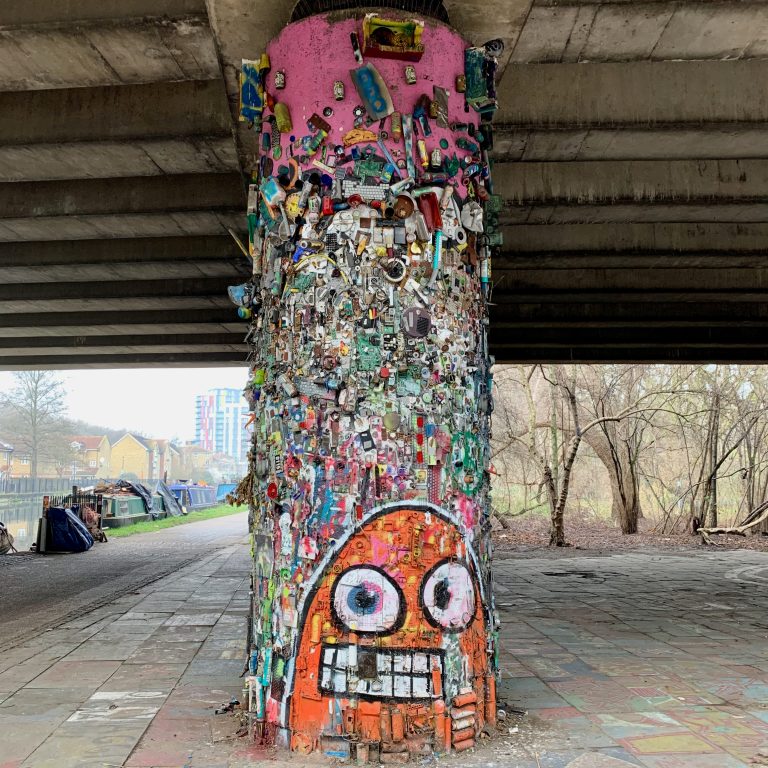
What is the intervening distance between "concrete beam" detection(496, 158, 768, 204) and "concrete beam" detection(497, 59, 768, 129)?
5.89 feet

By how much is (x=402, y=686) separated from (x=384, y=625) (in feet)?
1.18

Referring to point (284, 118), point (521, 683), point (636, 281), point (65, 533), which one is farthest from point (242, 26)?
point (65, 533)

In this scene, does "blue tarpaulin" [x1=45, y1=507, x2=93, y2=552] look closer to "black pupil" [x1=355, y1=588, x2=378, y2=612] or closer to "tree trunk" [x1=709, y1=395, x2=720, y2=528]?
"black pupil" [x1=355, y1=588, x2=378, y2=612]

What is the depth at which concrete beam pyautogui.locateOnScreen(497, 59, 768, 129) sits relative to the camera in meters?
7.27

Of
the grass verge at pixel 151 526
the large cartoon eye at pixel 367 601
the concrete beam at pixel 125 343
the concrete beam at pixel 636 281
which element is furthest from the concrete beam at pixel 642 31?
the grass verge at pixel 151 526

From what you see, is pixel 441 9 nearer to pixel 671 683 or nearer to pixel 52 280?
pixel 671 683

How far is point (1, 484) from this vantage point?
139 feet

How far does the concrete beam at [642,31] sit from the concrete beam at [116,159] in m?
3.49

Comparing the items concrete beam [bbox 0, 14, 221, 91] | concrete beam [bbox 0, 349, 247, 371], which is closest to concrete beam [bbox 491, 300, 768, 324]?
concrete beam [bbox 0, 349, 247, 371]

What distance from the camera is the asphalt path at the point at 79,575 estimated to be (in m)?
9.19

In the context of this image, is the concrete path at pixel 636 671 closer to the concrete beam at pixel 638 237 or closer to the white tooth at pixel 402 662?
A: the white tooth at pixel 402 662

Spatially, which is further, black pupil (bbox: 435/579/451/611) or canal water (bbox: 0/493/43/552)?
canal water (bbox: 0/493/43/552)

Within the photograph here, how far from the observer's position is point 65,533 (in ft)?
58.7

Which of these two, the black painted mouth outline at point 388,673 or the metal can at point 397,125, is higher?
the metal can at point 397,125
